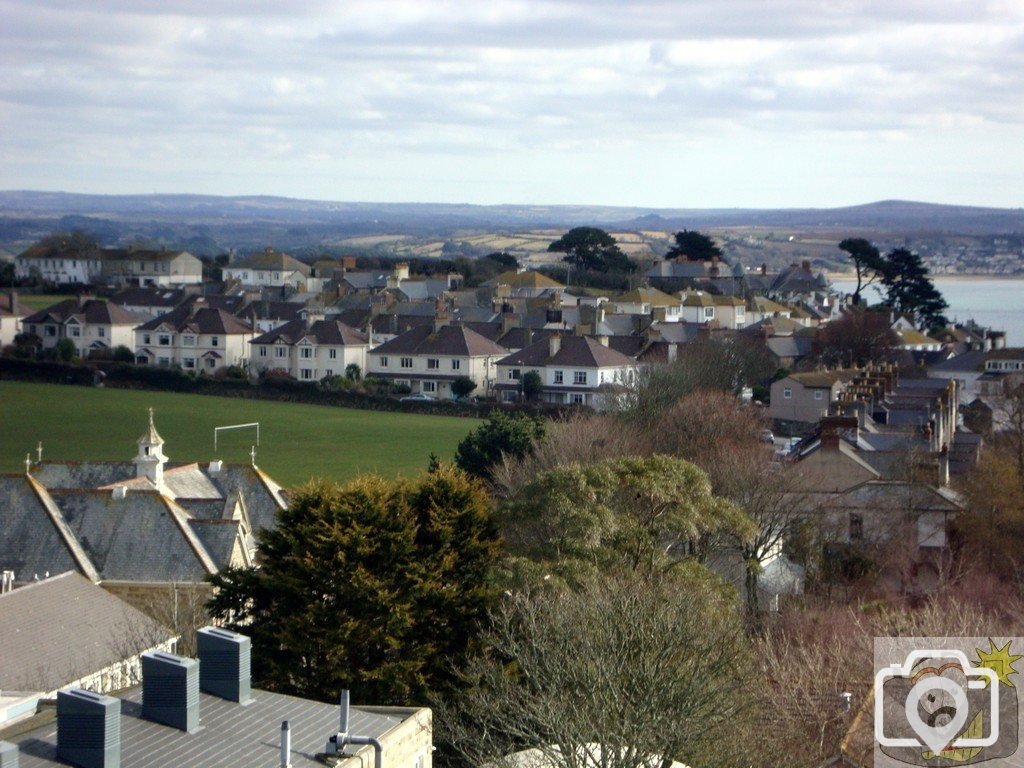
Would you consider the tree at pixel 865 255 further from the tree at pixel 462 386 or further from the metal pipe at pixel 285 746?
the metal pipe at pixel 285 746

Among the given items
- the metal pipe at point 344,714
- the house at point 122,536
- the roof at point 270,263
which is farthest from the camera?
the roof at point 270,263

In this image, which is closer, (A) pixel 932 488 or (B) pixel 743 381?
(A) pixel 932 488

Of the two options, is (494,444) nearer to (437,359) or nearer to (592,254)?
(437,359)

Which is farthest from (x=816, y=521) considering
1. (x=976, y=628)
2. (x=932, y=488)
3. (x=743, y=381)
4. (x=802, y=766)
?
(x=743, y=381)

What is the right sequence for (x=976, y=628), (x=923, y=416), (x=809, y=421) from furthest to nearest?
1. (x=809, y=421)
2. (x=923, y=416)
3. (x=976, y=628)

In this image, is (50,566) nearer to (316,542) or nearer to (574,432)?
(316,542)

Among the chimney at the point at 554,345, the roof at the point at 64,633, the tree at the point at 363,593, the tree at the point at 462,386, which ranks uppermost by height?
the tree at the point at 363,593

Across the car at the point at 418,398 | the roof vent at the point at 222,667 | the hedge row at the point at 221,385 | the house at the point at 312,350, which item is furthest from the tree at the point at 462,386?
the roof vent at the point at 222,667
